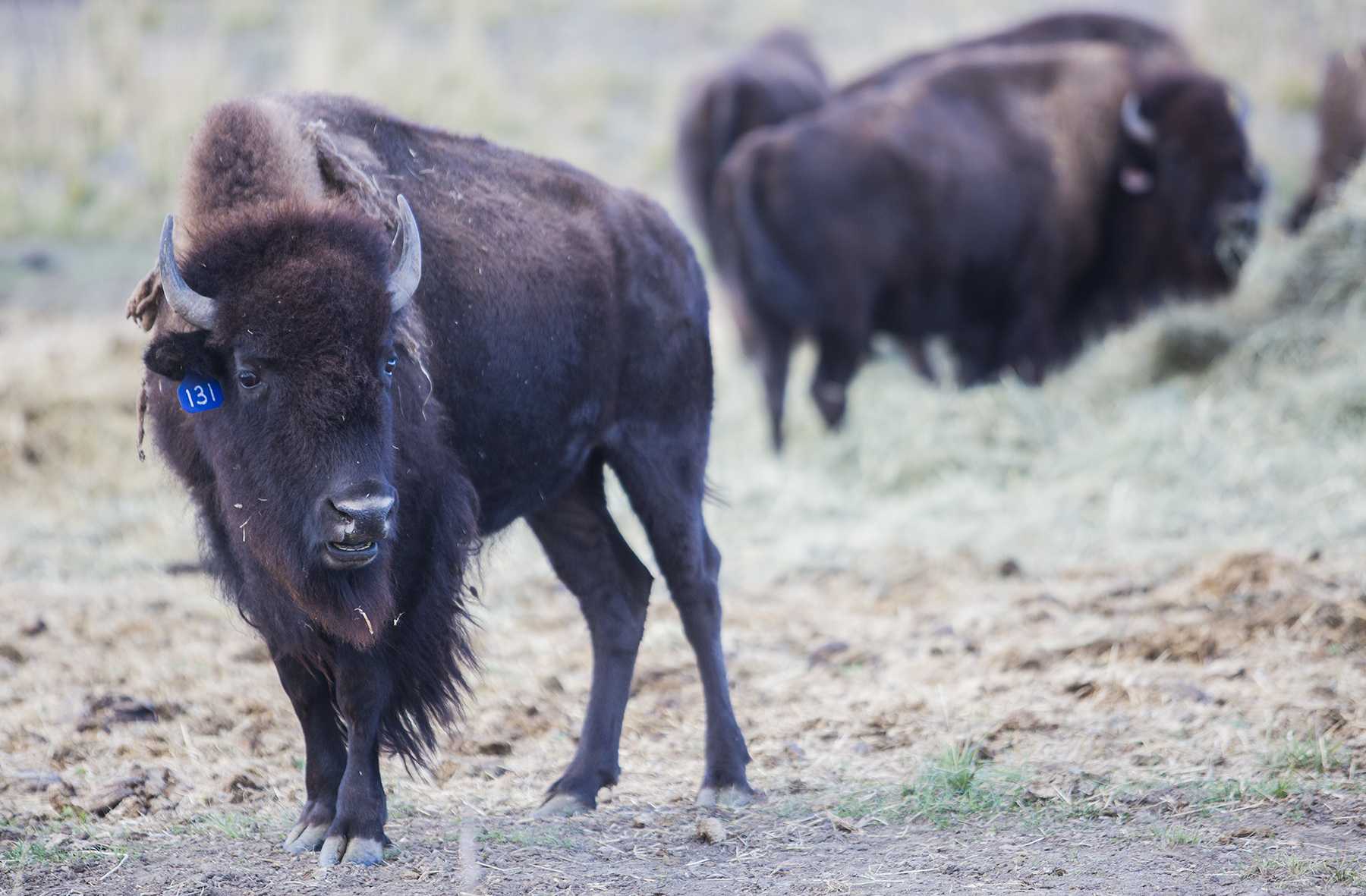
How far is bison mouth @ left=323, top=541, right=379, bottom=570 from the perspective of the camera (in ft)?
11.2

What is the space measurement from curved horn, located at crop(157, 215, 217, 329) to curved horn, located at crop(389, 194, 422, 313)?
41cm

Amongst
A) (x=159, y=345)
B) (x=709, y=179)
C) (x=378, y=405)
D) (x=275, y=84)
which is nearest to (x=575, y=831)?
(x=378, y=405)

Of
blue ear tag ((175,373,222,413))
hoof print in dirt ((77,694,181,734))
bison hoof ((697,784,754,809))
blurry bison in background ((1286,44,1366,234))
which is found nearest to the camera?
blue ear tag ((175,373,222,413))

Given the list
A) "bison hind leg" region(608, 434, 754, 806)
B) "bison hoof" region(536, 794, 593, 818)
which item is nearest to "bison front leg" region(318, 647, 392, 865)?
"bison hoof" region(536, 794, 593, 818)

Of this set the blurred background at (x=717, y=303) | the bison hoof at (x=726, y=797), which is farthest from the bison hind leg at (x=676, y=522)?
the blurred background at (x=717, y=303)

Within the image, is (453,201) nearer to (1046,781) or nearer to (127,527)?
(1046,781)

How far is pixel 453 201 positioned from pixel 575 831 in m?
1.76

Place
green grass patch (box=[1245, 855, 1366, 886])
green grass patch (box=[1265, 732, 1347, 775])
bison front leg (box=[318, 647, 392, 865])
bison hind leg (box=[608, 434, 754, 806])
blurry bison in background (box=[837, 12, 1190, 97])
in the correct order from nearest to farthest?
green grass patch (box=[1245, 855, 1366, 886]) → bison front leg (box=[318, 647, 392, 865]) → green grass patch (box=[1265, 732, 1347, 775]) → bison hind leg (box=[608, 434, 754, 806]) → blurry bison in background (box=[837, 12, 1190, 97])

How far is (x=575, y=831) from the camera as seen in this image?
13.0ft

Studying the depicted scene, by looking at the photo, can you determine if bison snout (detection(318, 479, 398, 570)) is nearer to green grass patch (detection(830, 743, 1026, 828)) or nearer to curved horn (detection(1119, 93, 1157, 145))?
green grass patch (detection(830, 743, 1026, 828))

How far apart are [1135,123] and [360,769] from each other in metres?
8.72

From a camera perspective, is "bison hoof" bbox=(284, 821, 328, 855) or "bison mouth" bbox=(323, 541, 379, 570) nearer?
"bison mouth" bbox=(323, 541, 379, 570)

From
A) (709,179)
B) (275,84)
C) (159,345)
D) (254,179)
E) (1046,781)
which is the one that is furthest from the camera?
(275,84)

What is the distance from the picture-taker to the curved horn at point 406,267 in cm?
362
